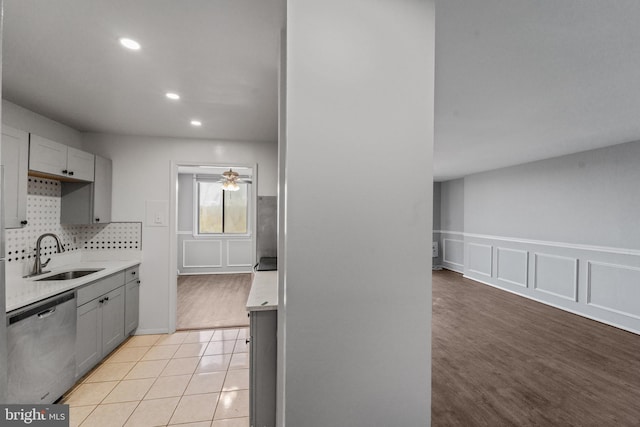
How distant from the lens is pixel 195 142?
3.70m

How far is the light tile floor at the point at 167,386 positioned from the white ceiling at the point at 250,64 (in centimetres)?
249

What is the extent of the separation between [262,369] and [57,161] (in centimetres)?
265

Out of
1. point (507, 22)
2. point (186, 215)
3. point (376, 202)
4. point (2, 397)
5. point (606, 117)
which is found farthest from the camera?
point (186, 215)

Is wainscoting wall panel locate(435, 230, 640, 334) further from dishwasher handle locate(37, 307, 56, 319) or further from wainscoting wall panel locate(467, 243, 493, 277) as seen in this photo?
dishwasher handle locate(37, 307, 56, 319)

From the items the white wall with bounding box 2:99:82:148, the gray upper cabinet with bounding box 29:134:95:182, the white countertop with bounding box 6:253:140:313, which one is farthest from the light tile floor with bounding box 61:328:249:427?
the white wall with bounding box 2:99:82:148

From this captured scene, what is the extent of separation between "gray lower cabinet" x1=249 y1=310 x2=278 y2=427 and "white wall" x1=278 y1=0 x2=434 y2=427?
93 centimetres

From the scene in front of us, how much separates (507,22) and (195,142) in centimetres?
342

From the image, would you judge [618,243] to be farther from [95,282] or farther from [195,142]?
[95,282]

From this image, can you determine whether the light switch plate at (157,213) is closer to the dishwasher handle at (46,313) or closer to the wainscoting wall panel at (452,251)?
the dishwasher handle at (46,313)

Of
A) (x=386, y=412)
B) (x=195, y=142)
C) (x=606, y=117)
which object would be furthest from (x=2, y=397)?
(x=606, y=117)

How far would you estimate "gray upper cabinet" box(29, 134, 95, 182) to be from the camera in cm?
236

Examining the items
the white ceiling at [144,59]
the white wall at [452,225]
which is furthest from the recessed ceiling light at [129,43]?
the white wall at [452,225]

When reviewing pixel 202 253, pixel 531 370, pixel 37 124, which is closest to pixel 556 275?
pixel 531 370

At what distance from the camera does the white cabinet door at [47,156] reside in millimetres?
2332
